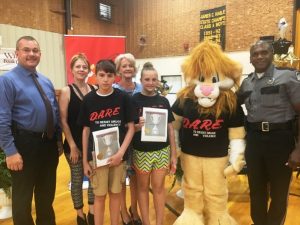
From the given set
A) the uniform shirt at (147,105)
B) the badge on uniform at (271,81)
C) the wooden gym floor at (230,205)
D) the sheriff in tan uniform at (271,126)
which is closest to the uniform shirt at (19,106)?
the uniform shirt at (147,105)

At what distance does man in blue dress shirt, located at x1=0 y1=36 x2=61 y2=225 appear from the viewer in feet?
6.08

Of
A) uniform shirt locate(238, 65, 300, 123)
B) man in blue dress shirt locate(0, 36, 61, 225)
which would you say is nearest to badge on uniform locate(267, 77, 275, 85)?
uniform shirt locate(238, 65, 300, 123)

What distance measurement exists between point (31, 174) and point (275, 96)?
1775mm

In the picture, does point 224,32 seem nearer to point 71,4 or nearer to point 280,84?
point 71,4

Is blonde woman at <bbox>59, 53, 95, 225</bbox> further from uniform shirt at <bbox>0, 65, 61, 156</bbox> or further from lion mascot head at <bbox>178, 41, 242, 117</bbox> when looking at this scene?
lion mascot head at <bbox>178, 41, 242, 117</bbox>

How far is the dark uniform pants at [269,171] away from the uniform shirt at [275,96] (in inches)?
4.4

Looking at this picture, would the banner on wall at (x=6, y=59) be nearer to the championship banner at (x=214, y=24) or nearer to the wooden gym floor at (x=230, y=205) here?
the wooden gym floor at (x=230, y=205)

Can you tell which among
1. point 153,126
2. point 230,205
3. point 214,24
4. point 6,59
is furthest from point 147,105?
point 214,24

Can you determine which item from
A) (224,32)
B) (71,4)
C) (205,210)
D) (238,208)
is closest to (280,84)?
(205,210)

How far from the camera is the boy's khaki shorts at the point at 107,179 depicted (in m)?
1.99

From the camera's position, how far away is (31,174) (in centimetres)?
197

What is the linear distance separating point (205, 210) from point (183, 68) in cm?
113

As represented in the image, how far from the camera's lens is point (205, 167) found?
2.12m

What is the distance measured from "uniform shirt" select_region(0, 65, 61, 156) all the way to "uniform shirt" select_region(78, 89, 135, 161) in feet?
0.95
